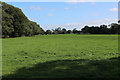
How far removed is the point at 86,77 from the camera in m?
5.84

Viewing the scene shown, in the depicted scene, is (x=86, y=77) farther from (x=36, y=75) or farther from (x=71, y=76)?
(x=36, y=75)

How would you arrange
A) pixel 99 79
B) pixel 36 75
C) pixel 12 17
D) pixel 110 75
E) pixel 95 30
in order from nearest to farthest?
pixel 99 79 < pixel 110 75 < pixel 36 75 < pixel 12 17 < pixel 95 30

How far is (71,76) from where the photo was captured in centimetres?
606

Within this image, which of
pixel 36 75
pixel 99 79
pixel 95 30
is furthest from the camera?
pixel 95 30

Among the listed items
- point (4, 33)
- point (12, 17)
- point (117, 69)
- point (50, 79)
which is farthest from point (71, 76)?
point (12, 17)

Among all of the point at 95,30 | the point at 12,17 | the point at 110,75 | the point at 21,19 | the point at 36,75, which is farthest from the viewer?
the point at 95,30

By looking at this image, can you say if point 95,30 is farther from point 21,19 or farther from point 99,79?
point 99,79

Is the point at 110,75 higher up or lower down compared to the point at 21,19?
lower down

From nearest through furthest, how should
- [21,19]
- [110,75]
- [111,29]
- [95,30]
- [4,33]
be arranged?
[110,75], [4,33], [21,19], [111,29], [95,30]

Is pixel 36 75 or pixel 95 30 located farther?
pixel 95 30

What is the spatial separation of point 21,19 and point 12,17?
5942 mm

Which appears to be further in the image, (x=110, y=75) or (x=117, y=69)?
(x=117, y=69)

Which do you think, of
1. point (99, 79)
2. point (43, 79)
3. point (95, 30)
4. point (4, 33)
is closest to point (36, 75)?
point (43, 79)

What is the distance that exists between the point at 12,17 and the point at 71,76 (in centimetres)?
5209
